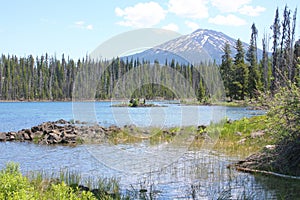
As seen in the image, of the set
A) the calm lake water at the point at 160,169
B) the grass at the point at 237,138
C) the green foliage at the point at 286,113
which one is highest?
the green foliage at the point at 286,113

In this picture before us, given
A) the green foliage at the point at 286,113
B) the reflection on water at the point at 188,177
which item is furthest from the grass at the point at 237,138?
the green foliage at the point at 286,113

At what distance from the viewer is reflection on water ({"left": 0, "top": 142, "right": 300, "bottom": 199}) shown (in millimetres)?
9953

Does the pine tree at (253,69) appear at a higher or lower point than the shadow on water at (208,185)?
higher

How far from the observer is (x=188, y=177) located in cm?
1202

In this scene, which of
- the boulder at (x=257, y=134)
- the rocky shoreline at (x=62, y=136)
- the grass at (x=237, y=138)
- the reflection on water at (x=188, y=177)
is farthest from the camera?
the rocky shoreline at (x=62, y=136)

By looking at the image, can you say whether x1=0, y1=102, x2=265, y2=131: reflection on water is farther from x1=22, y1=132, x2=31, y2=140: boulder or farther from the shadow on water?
the shadow on water

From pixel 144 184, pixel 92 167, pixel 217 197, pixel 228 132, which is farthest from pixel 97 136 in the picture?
pixel 217 197

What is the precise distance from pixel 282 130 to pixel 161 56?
14.1ft

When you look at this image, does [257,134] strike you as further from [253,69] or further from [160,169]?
[253,69]

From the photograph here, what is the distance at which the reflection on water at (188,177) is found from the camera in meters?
9.95

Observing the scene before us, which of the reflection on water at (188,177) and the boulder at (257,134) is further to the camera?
the boulder at (257,134)

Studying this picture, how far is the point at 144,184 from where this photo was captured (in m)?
11.1

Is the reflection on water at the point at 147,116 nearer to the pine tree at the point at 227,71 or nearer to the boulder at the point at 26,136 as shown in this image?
the boulder at the point at 26,136

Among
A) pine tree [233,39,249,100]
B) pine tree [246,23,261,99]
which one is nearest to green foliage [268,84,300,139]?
pine tree [246,23,261,99]
